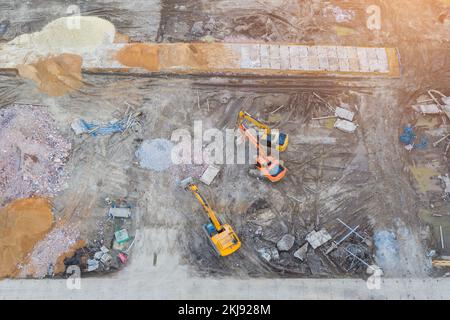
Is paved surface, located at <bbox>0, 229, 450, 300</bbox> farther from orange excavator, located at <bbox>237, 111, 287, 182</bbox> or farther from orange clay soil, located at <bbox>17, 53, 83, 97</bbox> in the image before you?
orange clay soil, located at <bbox>17, 53, 83, 97</bbox>

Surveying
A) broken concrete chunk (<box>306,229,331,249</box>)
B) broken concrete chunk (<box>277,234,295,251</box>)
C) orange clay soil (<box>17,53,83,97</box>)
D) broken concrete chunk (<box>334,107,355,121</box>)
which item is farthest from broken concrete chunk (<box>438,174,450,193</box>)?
orange clay soil (<box>17,53,83,97</box>)

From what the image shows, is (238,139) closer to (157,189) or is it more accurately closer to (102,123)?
(157,189)

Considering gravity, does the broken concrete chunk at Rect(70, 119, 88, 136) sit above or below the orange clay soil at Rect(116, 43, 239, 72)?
below

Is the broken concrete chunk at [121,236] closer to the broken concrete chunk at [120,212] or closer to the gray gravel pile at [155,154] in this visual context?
the broken concrete chunk at [120,212]

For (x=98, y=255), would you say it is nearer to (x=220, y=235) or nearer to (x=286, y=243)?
(x=220, y=235)

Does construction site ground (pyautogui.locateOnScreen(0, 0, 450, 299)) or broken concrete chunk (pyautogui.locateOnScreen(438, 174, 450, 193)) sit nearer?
construction site ground (pyautogui.locateOnScreen(0, 0, 450, 299))
